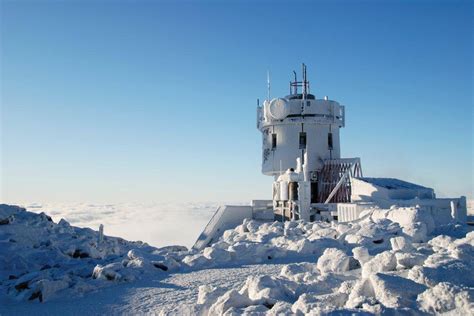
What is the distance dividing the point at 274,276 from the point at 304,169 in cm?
1767

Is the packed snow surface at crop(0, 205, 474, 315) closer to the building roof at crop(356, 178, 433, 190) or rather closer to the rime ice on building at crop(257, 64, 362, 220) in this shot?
the building roof at crop(356, 178, 433, 190)

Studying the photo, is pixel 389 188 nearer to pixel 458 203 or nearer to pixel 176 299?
pixel 458 203

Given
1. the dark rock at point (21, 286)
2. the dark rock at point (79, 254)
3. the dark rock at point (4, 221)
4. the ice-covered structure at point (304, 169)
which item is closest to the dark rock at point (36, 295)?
the dark rock at point (21, 286)

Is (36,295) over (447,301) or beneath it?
beneath

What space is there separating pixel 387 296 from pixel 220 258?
18.9ft

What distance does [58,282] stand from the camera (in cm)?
884

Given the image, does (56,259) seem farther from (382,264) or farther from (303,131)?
(303,131)

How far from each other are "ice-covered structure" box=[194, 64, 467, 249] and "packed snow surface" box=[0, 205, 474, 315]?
7180mm

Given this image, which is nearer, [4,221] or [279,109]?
[4,221]

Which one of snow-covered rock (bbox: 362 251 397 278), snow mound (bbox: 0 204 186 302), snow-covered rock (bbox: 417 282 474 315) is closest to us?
snow-covered rock (bbox: 417 282 474 315)

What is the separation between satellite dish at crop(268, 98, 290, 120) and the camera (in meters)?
27.5

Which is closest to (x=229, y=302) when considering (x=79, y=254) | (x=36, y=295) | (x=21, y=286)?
(x=36, y=295)

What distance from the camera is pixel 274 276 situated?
23.9ft

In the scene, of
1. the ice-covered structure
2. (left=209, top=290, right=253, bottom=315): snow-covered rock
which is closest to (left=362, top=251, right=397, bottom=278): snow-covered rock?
(left=209, top=290, right=253, bottom=315): snow-covered rock
